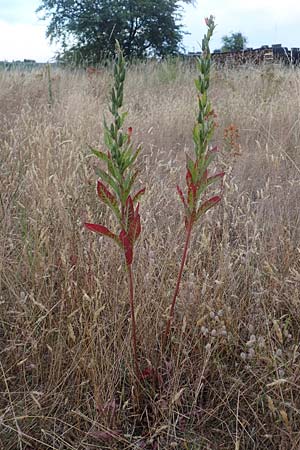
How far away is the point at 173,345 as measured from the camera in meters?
1.40

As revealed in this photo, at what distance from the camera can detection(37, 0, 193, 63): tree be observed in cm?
1255

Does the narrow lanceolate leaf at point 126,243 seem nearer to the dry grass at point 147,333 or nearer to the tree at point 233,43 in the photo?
the dry grass at point 147,333

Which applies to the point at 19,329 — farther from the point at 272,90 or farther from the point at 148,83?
the point at 148,83

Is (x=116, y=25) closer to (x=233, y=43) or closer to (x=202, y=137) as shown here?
(x=233, y=43)

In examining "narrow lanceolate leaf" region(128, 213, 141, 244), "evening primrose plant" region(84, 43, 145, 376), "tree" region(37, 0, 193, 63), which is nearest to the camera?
"evening primrose plant" region(84, 43, 145, 376)

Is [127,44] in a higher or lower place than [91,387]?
higher

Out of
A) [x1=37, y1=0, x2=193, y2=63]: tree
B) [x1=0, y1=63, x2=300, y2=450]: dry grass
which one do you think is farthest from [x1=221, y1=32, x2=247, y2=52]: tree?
[x1=0, y1=63, x2=300, y2=450]: dry grass

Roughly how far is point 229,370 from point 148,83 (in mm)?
5856

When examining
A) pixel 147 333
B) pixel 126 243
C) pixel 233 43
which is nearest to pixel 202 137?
pixel 126 243

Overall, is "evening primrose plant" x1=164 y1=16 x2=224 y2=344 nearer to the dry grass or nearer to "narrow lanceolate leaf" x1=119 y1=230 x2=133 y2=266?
"narrow lanceolate leaf" x1=119 y1=230 x2=133 y2=266

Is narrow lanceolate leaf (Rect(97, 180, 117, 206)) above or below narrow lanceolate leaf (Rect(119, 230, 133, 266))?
above

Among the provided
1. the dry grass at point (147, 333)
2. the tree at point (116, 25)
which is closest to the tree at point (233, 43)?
the tree at point (116, 25)

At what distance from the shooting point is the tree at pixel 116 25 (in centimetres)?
1255

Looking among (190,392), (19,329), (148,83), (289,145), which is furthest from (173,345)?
(148,83)
